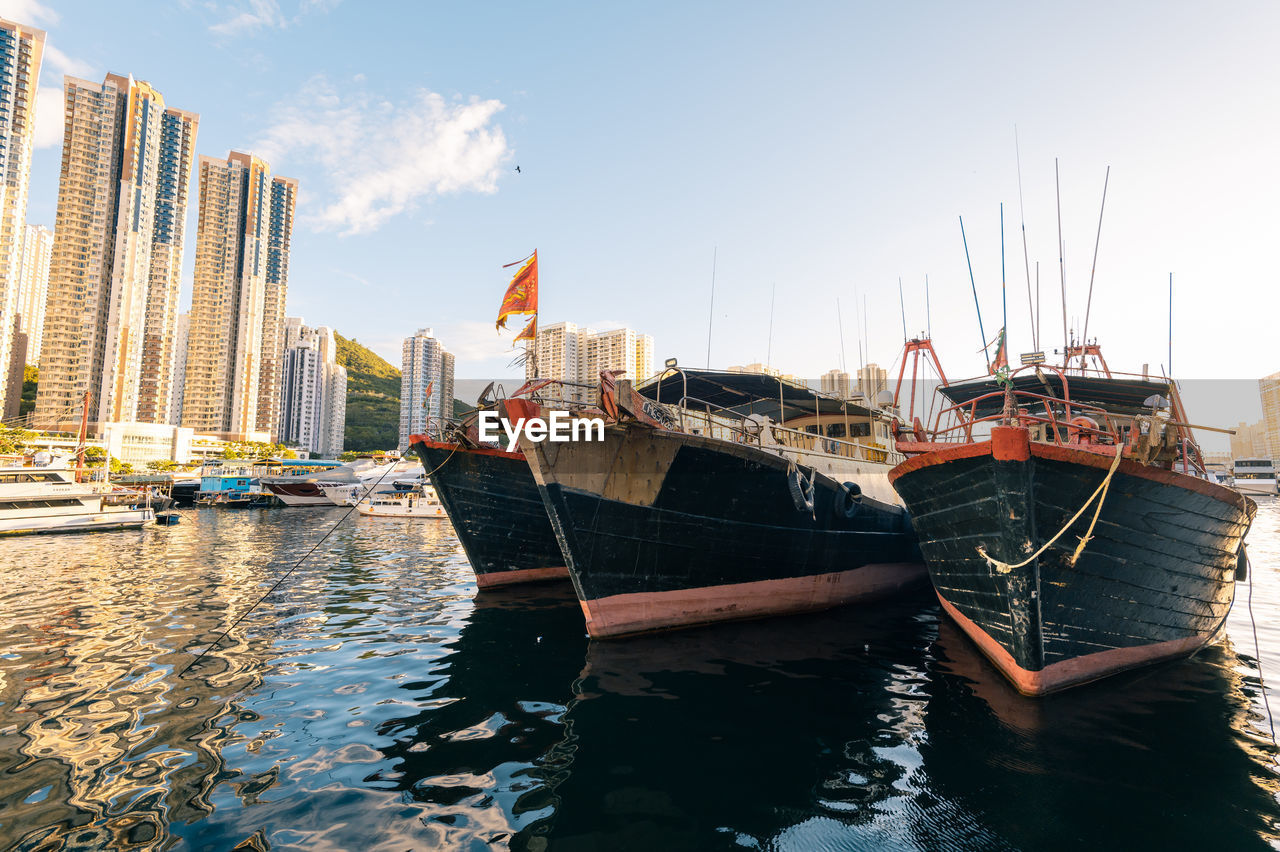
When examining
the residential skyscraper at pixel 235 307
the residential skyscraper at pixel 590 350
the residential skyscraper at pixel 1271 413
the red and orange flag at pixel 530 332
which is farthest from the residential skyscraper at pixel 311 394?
the residential skyscraper at pixel 1271 413

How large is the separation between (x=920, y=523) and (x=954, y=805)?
5571 millimetres

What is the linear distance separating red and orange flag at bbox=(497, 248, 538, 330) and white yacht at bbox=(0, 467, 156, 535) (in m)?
33.2

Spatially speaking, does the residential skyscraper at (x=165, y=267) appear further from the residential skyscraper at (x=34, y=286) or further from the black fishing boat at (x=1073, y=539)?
the black fishing boat at (x=1073, y=539)

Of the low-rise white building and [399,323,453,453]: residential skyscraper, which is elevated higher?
[399,323,453,453]: residential skyscraper

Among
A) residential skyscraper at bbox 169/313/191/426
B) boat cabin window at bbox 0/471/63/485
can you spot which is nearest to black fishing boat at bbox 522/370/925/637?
boat cabin window at bbox 0/471/63/485

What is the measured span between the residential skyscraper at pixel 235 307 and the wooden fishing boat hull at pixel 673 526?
4156 inches

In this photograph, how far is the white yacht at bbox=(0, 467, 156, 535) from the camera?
28.9m

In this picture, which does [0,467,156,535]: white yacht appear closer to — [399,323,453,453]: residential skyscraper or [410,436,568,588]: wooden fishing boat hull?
[410,436,568,588]: wooden fishing boat hull

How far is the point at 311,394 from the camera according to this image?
123312 mm

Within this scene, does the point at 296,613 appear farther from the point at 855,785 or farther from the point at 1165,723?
the point at 1165,723

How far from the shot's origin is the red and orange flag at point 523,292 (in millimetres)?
13555
